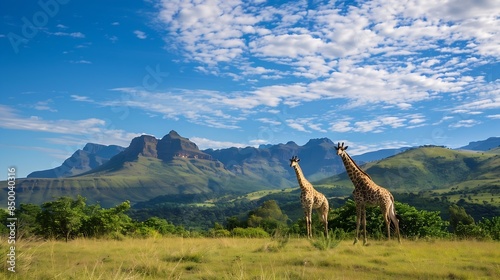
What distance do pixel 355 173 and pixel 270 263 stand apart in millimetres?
8121

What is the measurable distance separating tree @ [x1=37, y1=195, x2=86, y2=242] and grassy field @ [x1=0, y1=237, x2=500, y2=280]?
7.18 m

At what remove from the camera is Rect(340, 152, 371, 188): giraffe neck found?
1748 cm

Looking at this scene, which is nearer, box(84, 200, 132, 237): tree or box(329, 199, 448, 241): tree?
box(329, 199, 448, 241): tree

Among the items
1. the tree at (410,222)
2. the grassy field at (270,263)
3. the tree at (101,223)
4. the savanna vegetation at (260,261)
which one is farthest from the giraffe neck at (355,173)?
the tree at (101,223)

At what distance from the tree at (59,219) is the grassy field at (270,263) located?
7.18 m

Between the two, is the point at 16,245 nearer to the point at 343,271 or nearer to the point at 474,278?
the point at 343,271

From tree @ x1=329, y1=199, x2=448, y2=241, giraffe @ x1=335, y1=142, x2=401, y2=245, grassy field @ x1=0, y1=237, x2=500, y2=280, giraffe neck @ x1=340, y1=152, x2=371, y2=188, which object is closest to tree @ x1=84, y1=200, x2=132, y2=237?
grassy field @ x1=0, y1=237, x2=500, y2=280

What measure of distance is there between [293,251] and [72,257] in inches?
319

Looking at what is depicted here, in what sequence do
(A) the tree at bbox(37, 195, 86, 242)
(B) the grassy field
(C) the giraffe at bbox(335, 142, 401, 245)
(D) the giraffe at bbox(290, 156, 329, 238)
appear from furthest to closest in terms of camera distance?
1. (A) the tree at bbox(37, 195, 86, 242)
2. (D) the giraffe at bbox(290, 156, 329, 238)
3. (C) the giraffe at bbox(335, 142, 401, 245)
4. (B) the grassy field

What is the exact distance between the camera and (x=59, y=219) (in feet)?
75.0

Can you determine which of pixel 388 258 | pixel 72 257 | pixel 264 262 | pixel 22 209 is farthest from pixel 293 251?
pixel 22 209

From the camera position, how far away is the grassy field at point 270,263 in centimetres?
981

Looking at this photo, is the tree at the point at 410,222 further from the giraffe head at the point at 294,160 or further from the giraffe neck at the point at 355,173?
the giraffe neck at the point at 355,173

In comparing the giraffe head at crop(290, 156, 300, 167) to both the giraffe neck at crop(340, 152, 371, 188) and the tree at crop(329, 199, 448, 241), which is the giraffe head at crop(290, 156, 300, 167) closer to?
the giraffe neck at crop(340, 152, 371, 188)
